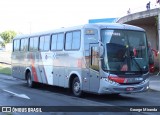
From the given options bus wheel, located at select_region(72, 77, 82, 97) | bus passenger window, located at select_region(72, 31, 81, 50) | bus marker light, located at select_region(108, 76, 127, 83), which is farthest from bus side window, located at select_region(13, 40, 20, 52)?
bus marker light, located at select_region(108, 76, 127, 83)

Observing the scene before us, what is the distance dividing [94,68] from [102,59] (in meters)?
0.65

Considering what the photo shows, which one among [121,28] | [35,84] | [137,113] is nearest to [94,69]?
[121,28]

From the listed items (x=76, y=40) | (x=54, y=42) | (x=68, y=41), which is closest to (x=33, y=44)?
(x=54, y=42)

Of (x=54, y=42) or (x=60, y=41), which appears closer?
(x=60, y=41)

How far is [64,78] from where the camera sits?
18375 mm

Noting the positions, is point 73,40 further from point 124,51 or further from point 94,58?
point 124,51

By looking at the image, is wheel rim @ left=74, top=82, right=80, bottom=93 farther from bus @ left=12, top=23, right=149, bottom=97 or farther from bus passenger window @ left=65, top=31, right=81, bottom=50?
bus passenger window @ left=65, top=31, right=81, bottom=50

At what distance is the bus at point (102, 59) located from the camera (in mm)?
15578

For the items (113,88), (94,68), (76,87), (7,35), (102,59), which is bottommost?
(76,87)

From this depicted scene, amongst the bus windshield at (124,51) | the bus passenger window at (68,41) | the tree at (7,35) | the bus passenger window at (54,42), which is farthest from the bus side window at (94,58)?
the tree at (7,35)

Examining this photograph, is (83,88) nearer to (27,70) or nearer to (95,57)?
(95,57)

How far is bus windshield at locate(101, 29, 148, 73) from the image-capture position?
15.6 metres

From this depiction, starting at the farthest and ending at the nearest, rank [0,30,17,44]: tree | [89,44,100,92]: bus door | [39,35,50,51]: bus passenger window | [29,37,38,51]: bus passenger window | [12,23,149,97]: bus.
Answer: [0,30,17,44]: tree < [29,37,38,51]: bus passenger window < [39,35,50,51]: bus passenger window < [89,44,100,92]: bus door < [12,23,149,97]: bus

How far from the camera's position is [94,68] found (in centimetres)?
1600
